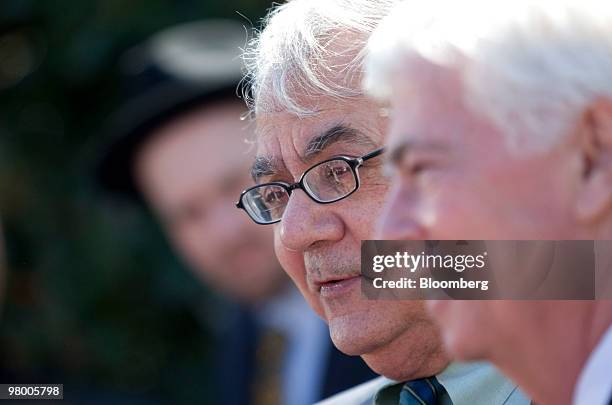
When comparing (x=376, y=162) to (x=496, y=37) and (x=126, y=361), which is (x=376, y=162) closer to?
(x=496, y=37)

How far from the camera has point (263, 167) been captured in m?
2.10

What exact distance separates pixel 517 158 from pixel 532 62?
0.12 meters

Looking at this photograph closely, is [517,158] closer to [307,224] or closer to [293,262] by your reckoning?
[307,224]

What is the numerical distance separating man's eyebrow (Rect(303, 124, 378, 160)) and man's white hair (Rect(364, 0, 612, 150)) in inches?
20.3

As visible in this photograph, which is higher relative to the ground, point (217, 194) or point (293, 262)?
point (293, 262)

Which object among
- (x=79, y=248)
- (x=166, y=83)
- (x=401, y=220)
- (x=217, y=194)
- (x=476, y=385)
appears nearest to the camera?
(x=401, y=220)

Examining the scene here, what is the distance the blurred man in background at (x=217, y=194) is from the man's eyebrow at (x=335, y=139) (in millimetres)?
1557

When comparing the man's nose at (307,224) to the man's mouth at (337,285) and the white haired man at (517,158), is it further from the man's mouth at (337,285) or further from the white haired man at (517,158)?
the white haired man at (517,158)

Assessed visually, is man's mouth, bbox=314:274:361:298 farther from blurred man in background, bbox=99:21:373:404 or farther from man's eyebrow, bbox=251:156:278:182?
blurred man in background, bbox=99:21:373:404

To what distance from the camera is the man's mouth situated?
6.48 feet

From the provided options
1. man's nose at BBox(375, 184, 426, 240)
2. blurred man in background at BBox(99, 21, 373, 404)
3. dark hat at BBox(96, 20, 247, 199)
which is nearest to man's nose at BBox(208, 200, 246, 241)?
blurred man in background at BBox(99, 21, 373, 404)

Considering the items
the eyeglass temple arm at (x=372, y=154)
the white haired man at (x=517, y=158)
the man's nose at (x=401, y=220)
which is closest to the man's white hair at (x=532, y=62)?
the white haired man at (x=517, y=158)

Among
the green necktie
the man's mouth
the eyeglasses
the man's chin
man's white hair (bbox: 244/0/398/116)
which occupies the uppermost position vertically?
man's white hair (bbox: 244/0/398/116)

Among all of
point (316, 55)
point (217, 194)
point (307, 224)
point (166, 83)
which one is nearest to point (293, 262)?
point (307, 224)
